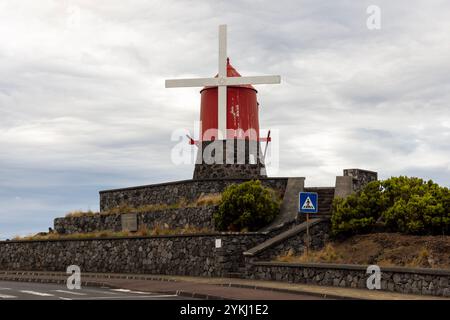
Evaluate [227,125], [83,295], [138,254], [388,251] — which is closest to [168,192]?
[227,125]

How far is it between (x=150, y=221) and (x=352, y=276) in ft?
54.7

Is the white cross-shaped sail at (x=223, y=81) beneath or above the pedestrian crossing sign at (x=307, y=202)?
above

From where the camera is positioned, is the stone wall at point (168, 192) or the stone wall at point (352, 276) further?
the stone wall at point (168, 192)

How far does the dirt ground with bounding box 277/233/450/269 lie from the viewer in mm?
24000

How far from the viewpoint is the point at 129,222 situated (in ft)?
126

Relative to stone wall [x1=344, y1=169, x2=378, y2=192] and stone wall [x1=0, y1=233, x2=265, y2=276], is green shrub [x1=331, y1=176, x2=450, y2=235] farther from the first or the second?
stone wall [x1=344, y1=169, x2=378, y2=192]

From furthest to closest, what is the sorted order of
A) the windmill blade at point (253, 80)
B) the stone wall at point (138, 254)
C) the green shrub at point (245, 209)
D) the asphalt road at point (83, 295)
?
the windmill blade at point (253, 80) → the green shrub at point (245, 209) → the stone wall at point (138, 254) → the asphalt road at point (83, 295)

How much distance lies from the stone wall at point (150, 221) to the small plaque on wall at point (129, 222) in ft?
0.78

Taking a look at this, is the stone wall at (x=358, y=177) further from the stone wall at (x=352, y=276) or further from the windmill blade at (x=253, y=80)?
the stone wall at (x=352, y=276)

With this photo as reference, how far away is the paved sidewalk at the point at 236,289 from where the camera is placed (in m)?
20.2

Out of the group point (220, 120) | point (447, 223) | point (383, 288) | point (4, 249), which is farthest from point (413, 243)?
point (4, 249)

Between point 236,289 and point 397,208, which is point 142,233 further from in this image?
point 397,208

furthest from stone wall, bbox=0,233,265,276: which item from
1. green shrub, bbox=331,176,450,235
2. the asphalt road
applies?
the asphalt road

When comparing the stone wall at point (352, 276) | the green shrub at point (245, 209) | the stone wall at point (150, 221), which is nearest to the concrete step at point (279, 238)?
the stone wall at point (352, 276)
